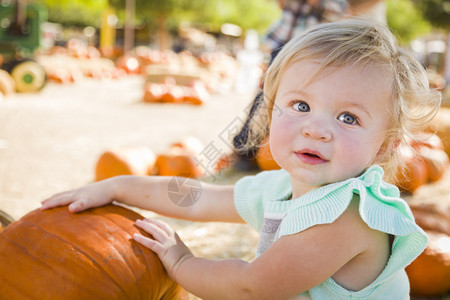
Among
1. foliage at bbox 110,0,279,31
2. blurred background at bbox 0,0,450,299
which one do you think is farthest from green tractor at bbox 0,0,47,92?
foliage at bbox 110,0,279,31

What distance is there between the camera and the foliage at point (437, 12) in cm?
2356

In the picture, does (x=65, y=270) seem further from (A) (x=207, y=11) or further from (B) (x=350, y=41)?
(A) (x=207, y=11)

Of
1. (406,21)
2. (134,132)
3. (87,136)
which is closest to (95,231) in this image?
(87,136)

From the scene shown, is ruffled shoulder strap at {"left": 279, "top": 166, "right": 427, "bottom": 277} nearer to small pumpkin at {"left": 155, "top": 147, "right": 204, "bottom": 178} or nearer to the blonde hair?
the blonde hair

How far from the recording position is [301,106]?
1.51m

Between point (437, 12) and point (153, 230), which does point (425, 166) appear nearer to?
point (153, 230)

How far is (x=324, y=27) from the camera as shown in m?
1.62

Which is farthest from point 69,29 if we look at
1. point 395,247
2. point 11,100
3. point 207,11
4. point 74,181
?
point 395,247

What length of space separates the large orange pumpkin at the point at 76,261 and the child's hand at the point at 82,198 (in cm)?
4

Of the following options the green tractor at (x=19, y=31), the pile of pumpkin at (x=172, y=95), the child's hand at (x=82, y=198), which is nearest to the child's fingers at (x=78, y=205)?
the child's hand at (x=82, y=198)

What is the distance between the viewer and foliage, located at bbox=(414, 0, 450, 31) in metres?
23.6

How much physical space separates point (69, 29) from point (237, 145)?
1940 inches

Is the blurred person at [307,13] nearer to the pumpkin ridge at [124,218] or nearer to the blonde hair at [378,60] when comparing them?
the pumpkin ridge at [124,218]

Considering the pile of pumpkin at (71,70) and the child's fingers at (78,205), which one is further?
the pile of pumpkin at (71,70)
